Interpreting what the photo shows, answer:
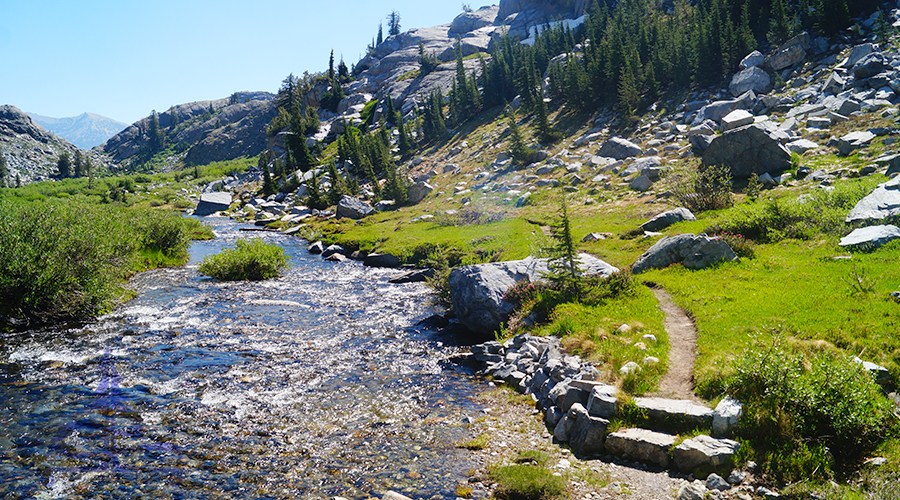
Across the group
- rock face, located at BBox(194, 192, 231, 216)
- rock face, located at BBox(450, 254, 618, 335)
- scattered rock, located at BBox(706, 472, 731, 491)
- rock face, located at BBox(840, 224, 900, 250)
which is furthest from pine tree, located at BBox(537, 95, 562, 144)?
rock face, located at BBox(194, 192, 231, 216)

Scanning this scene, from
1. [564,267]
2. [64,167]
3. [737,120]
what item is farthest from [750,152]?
[64,167]

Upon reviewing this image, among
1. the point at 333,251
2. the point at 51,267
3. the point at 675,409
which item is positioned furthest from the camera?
the point at 333,251

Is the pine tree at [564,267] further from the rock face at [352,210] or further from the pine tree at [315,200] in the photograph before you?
the pine tree at [315,200]

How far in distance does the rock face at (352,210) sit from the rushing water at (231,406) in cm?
4865

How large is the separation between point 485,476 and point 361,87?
651 ft

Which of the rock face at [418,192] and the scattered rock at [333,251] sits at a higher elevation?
the rock face at [418,192]

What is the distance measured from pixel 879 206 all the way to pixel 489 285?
1951cm

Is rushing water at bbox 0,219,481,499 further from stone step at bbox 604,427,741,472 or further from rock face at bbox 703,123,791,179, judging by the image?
rock face at bbox 703,123,791,179

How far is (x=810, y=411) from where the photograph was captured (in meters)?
9.20

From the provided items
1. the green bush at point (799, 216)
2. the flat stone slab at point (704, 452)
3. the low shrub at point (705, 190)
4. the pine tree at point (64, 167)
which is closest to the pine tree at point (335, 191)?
the low shrub at point (705, 190)

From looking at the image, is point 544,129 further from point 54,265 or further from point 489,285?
point 54,265

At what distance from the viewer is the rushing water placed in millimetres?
10164

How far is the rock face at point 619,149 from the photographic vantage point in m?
56.0

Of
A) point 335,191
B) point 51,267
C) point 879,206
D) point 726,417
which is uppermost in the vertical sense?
point 51,267
